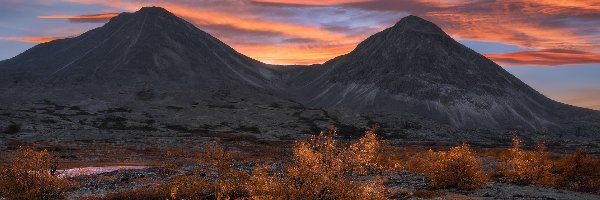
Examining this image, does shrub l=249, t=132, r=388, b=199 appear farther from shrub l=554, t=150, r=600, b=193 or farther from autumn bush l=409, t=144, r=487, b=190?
shrub l=554, t=150, r=600, b=193

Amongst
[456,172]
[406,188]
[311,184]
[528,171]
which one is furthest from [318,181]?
[528,171]

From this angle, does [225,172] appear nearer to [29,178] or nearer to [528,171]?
[29,178]

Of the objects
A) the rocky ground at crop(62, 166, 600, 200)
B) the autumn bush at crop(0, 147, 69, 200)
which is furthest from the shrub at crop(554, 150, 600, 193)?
the autumn bush at crop(0, 147, 69, 200)

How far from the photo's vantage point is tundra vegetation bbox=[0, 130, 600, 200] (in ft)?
64.6

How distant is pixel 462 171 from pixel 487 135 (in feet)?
569

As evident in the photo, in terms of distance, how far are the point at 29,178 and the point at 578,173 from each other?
1742 inches

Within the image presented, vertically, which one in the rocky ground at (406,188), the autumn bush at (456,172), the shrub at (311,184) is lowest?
the rocky ground at (406,188)

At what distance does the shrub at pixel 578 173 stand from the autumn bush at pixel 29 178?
1422 inches

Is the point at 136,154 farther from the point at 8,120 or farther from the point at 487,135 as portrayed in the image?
the point at 487,135

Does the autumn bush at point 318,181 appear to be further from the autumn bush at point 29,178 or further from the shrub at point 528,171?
the shrub at point 528,171

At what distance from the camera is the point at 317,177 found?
1967 cm

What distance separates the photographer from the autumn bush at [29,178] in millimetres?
27375

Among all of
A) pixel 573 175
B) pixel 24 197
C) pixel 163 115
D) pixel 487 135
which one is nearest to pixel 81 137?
pixel 163 115

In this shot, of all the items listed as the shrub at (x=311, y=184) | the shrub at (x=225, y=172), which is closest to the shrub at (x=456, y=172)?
the shrub at (x=225, y=172)
